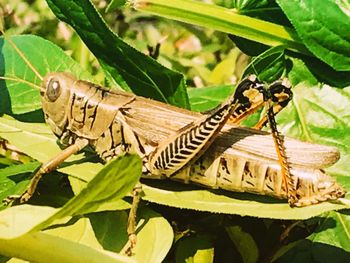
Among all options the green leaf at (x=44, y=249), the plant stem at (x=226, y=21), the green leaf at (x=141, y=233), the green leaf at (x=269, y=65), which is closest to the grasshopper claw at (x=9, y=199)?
the green leaf at (x=141, y=233)

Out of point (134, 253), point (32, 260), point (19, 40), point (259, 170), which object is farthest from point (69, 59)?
point (32, 260)

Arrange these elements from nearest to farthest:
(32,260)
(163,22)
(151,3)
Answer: (32,260), (151,3), (163,22)

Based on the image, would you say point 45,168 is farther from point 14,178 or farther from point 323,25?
point 323,25

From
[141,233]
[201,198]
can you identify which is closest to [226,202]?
[201,198]

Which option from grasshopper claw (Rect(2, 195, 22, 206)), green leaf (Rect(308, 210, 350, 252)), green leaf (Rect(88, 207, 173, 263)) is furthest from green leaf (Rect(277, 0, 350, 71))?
grasshopper claw (Rect(2, 195, 22, 206))

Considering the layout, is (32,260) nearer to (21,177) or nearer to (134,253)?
(134,253)

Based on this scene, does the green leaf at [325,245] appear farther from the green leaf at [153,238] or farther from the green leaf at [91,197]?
the green leaf at [91,197]
